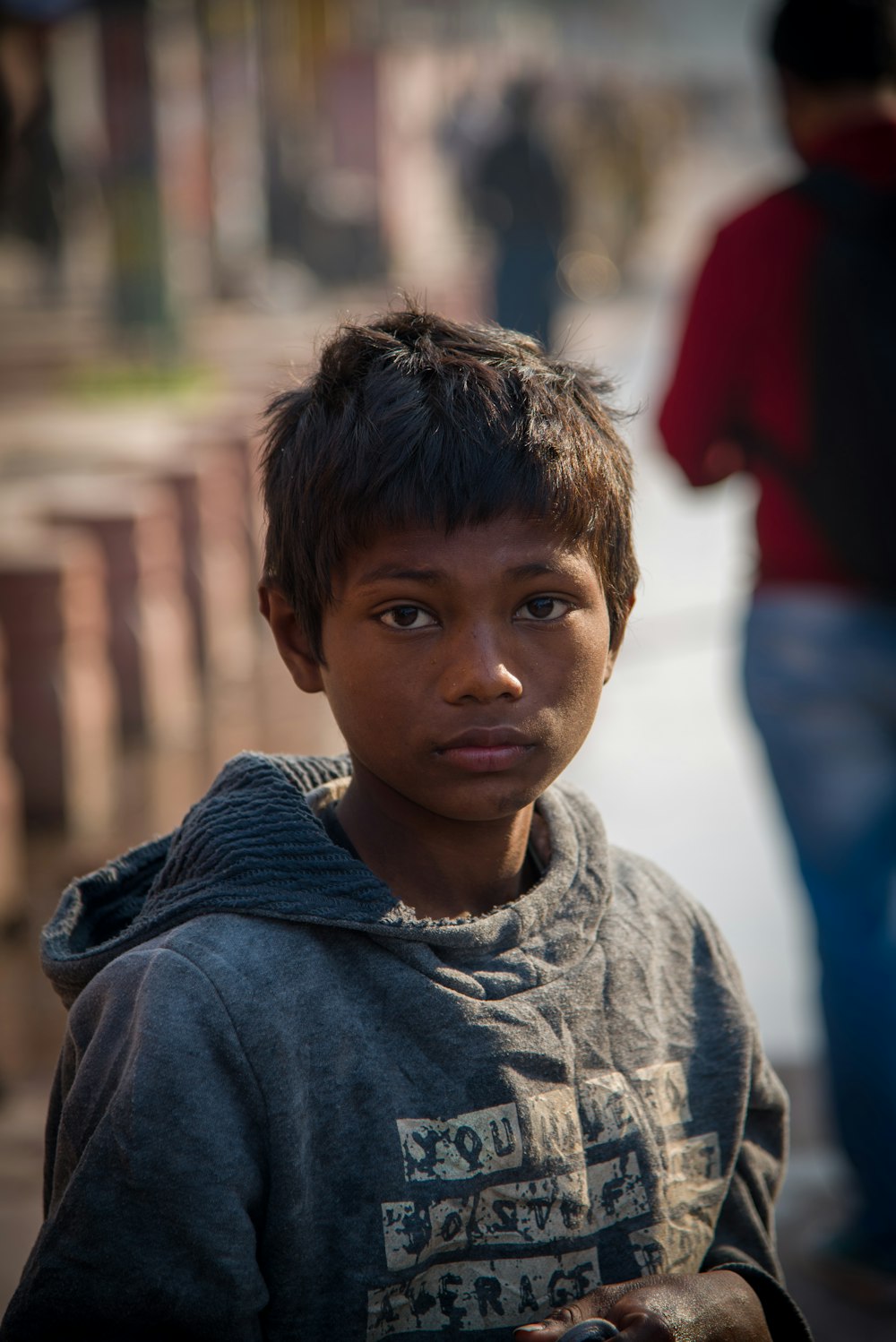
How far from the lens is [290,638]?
1.64 metres

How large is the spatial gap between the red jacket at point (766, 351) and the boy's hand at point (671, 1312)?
5.75ft

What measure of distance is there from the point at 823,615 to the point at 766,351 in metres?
0.52

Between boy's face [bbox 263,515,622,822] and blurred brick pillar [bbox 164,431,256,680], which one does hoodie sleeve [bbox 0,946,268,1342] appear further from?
blurred brick pillar [bbox 164,431,256,680]

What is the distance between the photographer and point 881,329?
298cm

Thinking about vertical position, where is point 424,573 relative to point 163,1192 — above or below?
above

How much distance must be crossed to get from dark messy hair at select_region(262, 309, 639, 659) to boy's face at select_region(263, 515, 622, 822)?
28 mm

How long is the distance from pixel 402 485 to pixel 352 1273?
71cm

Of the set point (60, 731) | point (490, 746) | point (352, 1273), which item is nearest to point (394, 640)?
point (490, 746)

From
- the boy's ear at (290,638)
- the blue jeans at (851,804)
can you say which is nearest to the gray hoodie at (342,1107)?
the boy's ear at (290,638)

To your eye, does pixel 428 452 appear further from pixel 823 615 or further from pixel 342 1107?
pixel 823 615

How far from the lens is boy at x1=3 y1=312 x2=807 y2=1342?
4.59ft

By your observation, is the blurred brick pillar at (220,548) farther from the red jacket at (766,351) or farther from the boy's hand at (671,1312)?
the boy's hand at (671,1312)

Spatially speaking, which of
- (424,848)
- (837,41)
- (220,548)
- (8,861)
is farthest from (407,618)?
(220,548)

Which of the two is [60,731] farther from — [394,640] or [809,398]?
[394,640]
